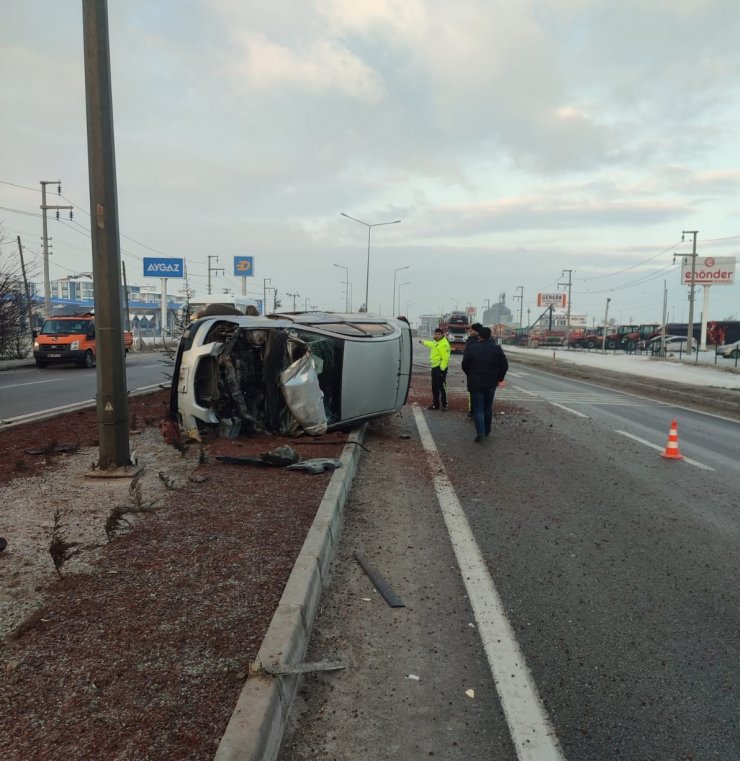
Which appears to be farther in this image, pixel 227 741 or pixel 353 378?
pixel 353 378

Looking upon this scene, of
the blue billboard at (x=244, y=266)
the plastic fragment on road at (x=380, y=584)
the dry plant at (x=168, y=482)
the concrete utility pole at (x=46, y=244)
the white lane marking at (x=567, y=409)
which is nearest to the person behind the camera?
the plastic fragment on road at (x=380, y=584)

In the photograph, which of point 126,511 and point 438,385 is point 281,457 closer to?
point 126,511

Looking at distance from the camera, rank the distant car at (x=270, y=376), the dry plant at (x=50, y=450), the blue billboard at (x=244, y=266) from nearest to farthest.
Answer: the dry plant at (x=50, y=450), the distant car at (x=270, y=376), the blue billboard at (x=244, y=266)

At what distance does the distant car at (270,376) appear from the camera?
788 cm

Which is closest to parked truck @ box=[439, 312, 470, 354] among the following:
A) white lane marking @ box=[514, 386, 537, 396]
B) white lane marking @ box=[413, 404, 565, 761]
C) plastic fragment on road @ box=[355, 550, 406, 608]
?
white lane marking @ box=[514, 386, 537, 396]

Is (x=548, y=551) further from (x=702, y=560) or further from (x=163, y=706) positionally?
(x=163, y=706)

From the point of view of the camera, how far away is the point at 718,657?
3.22 meters

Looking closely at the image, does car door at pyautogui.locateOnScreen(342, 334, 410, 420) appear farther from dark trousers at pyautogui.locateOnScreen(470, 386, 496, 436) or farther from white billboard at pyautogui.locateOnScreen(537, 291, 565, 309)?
white billboard at pyautogui.locateOnScreen(537, 291, 565, 309)

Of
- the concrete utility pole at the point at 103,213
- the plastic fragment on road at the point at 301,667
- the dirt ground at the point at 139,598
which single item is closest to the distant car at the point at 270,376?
the dirt ground at the point at 139,598

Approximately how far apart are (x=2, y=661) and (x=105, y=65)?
219 inches

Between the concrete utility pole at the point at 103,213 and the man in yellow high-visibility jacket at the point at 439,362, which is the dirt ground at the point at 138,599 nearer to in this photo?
the concrete utility pole at the point at 103,213

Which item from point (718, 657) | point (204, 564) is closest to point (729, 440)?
point (718, 657)

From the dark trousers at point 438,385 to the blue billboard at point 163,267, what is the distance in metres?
41.1

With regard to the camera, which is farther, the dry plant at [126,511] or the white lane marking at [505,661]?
the dry plant at [126,511]
